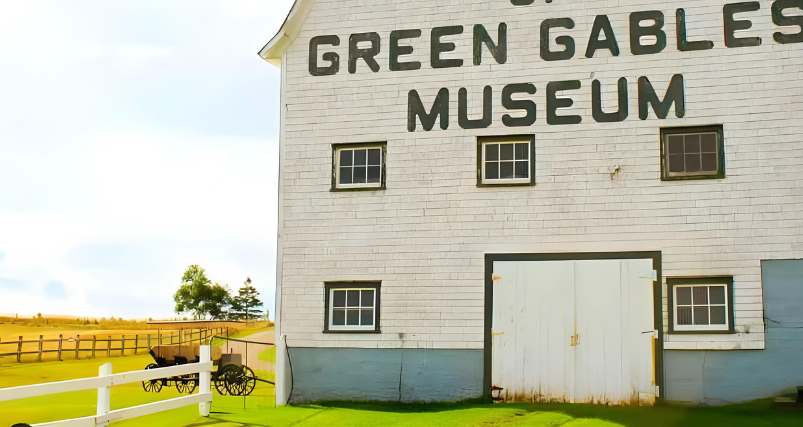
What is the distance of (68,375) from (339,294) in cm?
1618

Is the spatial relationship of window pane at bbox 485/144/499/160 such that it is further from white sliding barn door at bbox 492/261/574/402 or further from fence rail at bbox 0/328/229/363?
fence rail at bbox 0/328/229/363

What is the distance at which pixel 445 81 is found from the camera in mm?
14070

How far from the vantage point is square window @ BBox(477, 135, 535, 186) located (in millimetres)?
13617

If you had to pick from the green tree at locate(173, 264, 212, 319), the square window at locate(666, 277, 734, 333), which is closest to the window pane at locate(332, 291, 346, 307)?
the square window at locate(666, 277, 734, 333)

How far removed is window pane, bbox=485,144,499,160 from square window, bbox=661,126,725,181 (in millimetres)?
2883

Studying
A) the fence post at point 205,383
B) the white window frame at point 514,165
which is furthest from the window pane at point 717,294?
the fence post at point 205,383

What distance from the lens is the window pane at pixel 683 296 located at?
12.9 meters

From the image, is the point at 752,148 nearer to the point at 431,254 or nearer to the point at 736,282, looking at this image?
the point at 736,282

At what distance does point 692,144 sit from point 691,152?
0.15m

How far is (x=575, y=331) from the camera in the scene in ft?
42.6

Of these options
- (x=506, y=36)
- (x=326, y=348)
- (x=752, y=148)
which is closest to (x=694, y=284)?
(x=752, y=148)

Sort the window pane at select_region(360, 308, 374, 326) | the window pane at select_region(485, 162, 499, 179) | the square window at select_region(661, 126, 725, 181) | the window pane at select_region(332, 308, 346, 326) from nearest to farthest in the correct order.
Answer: the square window at select_region(661, 126, 725, 181)
the window pane at select_region(485, 162, 499, 179)
the window pane at select_region(360, 308, 374, 326)
the window pane at select_region(332, 308, 346, 326)

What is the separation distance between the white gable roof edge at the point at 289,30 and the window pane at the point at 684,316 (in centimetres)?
879

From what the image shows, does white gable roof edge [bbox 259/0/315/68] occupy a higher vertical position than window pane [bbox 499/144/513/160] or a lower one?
higher
